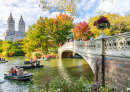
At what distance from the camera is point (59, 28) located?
32562 millimetres

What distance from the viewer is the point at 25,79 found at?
10.6 metres

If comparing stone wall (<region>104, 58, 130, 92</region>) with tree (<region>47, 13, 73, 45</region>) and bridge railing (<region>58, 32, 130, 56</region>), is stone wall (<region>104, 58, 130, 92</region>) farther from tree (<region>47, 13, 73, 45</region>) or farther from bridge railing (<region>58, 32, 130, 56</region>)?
tree (<region>47, 13, 73, 45</region>)

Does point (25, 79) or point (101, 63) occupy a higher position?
point (101, 63)

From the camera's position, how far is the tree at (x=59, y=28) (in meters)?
32.1

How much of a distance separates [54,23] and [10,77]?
23347mm

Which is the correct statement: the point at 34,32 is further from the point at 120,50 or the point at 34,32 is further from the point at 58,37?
the point at 120,50

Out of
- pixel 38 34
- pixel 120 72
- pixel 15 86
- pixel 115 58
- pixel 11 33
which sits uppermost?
pixel 11 33

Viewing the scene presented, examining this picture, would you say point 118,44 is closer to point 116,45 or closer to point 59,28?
point 116,45

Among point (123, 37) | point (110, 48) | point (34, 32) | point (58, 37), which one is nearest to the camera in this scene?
point (123, 37)

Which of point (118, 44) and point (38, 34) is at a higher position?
point (38, 34)

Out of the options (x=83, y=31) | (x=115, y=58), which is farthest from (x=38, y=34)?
(x=115, y=58)

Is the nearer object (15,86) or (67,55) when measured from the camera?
(15,86)

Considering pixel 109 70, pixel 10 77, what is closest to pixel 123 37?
pixel 109 70

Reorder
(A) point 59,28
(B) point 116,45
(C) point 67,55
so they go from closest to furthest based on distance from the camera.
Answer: (B) point 116,45 < (C) point 67,55 < (A) point 59,28
